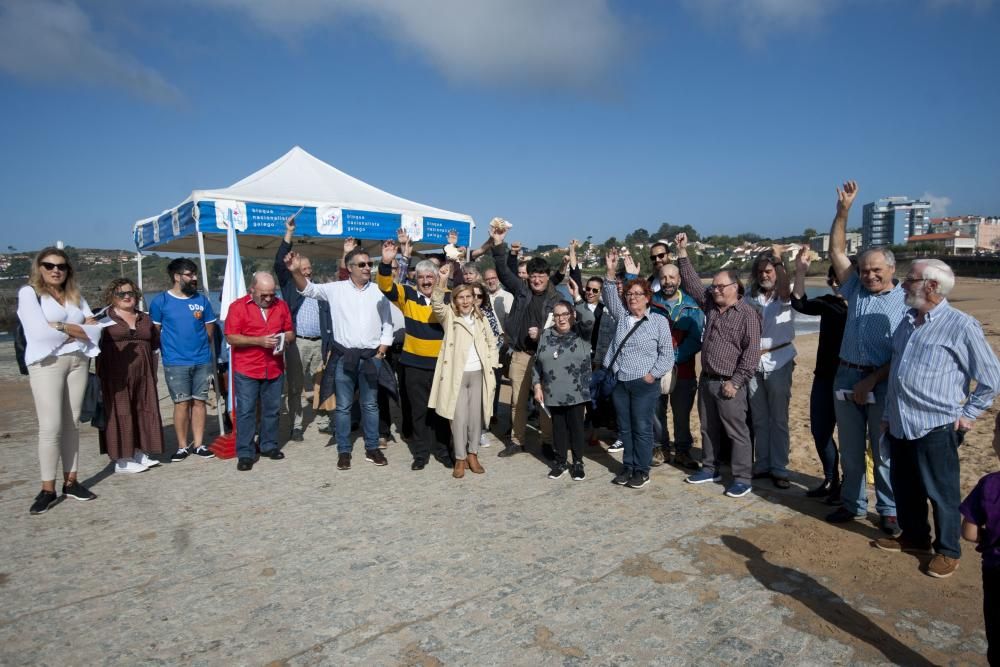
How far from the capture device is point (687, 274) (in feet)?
17.7

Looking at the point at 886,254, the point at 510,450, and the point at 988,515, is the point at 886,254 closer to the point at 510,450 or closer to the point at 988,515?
the point at 988,515

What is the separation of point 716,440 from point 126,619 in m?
4.23

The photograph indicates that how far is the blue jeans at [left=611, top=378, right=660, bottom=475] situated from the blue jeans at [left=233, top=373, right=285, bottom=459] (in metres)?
3.22

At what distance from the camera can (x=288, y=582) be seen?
11.1 ft

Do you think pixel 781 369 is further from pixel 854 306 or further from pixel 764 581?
pixel 764 581

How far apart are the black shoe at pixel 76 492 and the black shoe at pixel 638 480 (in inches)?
169

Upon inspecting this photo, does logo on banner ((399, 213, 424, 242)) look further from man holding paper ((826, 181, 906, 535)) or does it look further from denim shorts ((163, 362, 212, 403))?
man holding paper ((826, 181, 906, 535))

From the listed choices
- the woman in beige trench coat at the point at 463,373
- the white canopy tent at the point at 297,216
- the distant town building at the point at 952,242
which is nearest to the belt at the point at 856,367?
the woman in beige trench coat at the point at 463,373

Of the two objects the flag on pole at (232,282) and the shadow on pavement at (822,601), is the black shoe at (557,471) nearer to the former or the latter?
the shadow on pavement at (822,601)

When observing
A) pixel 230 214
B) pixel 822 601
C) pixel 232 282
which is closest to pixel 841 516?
pixel 822 601

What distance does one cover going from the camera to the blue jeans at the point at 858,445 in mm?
3959

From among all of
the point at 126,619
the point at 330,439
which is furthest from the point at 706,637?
the point at 330,439

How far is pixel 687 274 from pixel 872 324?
1.71 meters

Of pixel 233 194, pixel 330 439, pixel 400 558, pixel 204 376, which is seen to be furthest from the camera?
pixel 233 194
